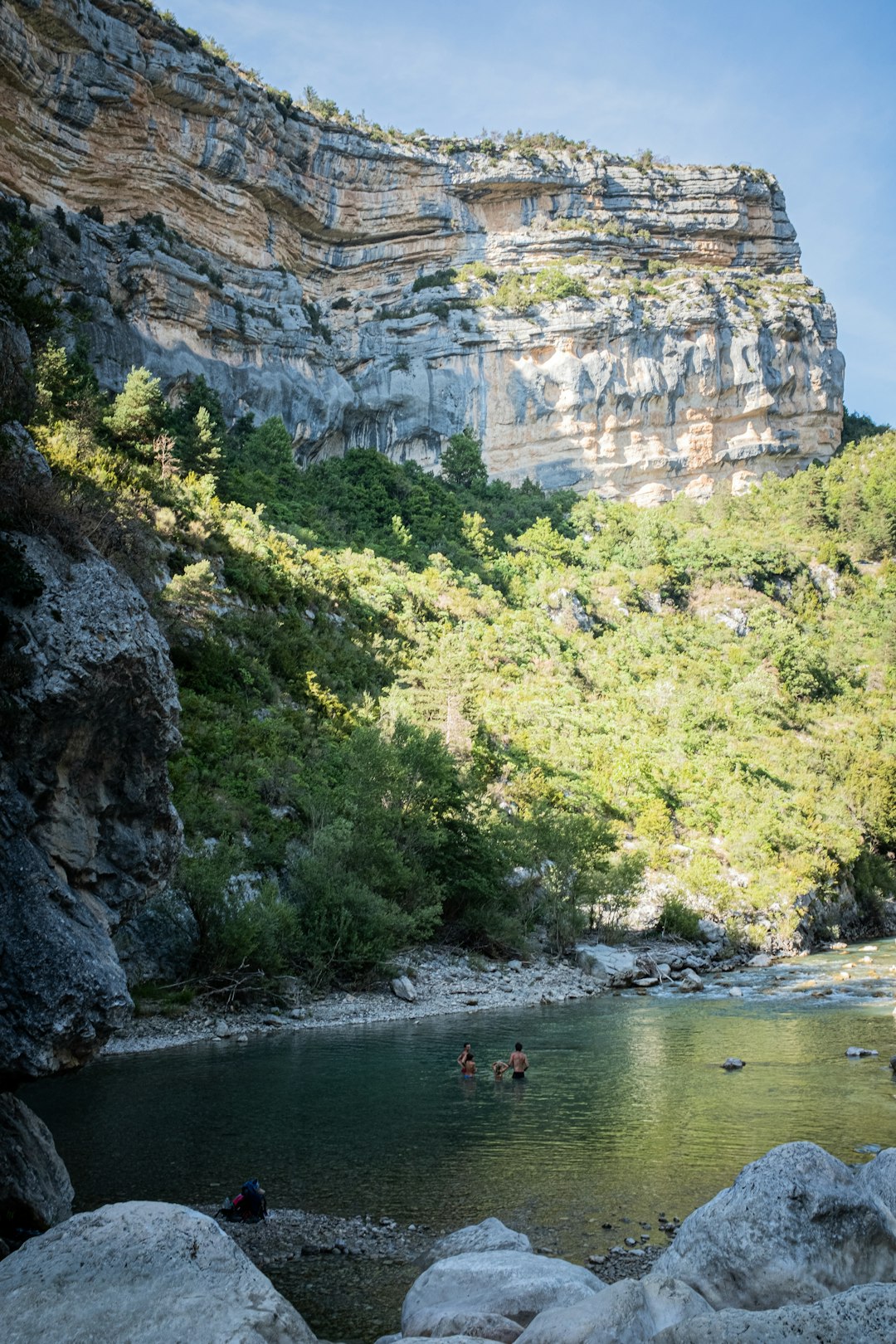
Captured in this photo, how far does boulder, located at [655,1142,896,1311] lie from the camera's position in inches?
284

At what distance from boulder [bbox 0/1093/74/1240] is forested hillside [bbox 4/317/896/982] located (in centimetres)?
624

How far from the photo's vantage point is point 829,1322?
4.70 metres

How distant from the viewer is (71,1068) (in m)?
8.70

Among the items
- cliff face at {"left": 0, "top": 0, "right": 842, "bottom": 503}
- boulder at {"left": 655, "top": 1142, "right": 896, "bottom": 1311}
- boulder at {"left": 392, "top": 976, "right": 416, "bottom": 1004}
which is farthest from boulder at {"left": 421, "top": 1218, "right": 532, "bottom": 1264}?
cliff face at {"left": 0, "top": 0, "right": 842, "bottom": 503}

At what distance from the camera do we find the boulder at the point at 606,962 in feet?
99.5

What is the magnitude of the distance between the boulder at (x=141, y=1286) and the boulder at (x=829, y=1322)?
2912 millimetres

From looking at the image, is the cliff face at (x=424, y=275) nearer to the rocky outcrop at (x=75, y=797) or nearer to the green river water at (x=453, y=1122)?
the green river water at (x=453, y=1122)

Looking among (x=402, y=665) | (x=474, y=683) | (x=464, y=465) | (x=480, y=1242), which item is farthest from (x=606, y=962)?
(x=464, y=465)

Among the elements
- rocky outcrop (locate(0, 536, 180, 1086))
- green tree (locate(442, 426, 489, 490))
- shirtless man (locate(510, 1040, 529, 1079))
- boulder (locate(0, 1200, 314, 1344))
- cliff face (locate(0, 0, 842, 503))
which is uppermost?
cliff face (locate(0, 0, 842, 503))

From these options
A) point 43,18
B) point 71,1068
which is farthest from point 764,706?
point 43,18

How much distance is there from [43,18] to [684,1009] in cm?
6842

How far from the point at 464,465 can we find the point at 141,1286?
70.4 m

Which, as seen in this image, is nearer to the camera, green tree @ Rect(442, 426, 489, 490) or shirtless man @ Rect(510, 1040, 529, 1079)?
shirtless man @ Rect(510, 1040, 529, 1079)

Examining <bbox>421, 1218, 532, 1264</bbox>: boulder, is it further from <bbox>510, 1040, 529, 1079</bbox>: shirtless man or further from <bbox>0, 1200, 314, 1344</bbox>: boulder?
<bbox>510, 1040, 529, 1079</bbox>: shirtless man
